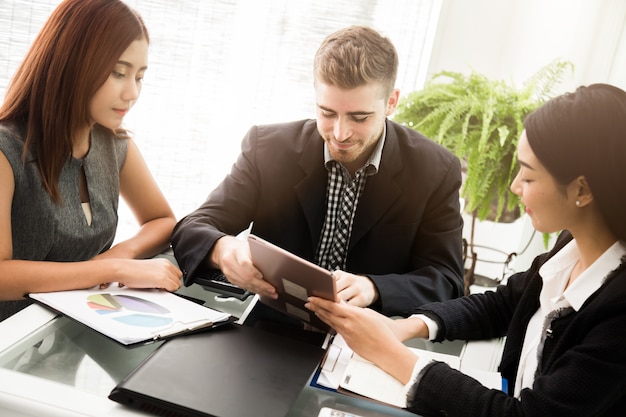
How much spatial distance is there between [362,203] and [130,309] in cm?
79

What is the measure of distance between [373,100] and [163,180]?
A: 147cm

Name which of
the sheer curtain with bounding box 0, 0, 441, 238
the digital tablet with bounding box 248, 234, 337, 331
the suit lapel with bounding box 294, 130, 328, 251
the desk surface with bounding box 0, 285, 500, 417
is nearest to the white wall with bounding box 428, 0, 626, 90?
the sheer curtain with bounding box 0, 0, 441, 238

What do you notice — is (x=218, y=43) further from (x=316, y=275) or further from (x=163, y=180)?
(x=316, y=275)

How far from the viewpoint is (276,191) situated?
6.25 ft

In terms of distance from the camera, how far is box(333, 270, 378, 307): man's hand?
4.81 feet

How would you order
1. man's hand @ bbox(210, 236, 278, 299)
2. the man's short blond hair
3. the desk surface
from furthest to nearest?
1. the man's short blond hair
2. man's hand @ bbox(210, 236, 278, 299)
3. the desk surface

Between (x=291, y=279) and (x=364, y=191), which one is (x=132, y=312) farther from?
(x=364, y=191)

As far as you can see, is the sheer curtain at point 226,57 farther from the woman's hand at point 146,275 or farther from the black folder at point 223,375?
the black folder at point 223,375

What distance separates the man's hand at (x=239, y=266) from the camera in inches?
55.9

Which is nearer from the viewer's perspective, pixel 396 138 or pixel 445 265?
pixel 445 265

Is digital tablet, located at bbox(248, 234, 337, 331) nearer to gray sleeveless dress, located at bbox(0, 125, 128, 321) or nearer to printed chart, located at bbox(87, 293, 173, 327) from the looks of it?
printed chart, located at bbox(87, 293, 173, 327)

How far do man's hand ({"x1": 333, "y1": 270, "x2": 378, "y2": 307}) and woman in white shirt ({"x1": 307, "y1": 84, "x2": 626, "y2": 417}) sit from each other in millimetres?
148

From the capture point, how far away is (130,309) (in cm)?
130

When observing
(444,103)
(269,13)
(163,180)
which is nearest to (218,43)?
(269,13)
